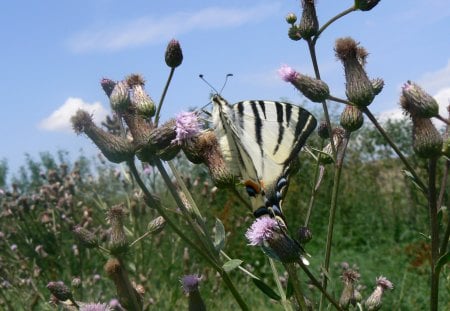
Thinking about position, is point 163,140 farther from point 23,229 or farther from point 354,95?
point 23,229

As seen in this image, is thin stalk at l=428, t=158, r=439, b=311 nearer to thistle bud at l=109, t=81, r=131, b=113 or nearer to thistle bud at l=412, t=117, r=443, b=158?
thistle bud at l=412, t=117, r=443, b=158

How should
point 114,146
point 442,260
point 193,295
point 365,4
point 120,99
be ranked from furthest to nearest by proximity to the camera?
point 365,4 → point 120,99 → point 193,295 → point 114,146 → point 442,260

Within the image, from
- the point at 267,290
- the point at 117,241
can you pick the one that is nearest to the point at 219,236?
the point at 267,290

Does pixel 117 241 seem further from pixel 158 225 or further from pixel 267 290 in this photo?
pixel 267 290

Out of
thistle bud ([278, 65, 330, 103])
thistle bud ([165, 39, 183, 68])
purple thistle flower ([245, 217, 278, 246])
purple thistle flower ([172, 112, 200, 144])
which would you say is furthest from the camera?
thistle bud ([165, 39, 183, 68])

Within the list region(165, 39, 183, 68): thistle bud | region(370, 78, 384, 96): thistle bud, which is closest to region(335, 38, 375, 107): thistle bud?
region(370, 78, 384, 96): thistle bud

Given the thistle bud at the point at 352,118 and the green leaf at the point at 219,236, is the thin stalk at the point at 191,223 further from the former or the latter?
the thistle bud at the point at 352,118

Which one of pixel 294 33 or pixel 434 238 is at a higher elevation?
pixel 294 33

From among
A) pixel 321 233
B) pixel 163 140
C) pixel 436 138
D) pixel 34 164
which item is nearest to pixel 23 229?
pixel 321 233
